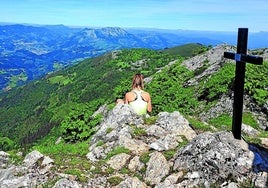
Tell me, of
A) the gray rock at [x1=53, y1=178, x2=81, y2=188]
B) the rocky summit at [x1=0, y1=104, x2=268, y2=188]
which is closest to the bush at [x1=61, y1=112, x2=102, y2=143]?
the rocky summit at [x1=0, y1=104, x2=268, y2=188]

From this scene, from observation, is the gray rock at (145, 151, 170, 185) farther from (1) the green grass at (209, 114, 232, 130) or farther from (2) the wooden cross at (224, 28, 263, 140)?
(1) the green grass at (209, 114, 232, 130)

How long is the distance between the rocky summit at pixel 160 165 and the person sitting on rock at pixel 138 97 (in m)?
3.61

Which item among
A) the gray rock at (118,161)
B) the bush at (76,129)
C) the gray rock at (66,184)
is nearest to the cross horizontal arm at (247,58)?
the gray rock at (118,161)

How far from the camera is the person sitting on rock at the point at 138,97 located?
22.0 meters

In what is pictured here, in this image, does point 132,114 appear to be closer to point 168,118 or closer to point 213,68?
point 168,118

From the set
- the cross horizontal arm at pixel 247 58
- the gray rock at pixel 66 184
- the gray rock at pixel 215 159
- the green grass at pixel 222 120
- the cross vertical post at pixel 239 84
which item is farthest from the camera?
the green grass at pixel 222 120

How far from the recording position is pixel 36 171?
15.4 metres

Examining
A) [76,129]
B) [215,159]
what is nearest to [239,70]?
[215,159]

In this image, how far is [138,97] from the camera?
22.2 m

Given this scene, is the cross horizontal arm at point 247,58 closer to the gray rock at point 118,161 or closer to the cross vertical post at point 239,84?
the cross vertical post at point 239,84

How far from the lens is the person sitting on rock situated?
72.3 feet

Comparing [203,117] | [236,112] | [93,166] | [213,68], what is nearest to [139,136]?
[93,166]

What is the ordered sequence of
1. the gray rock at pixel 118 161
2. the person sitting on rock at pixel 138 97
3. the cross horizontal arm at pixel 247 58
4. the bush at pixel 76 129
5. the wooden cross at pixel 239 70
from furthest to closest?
the bush at pixel 76 129 → the person sitting on rock at pixel 138 97 → the gray rock at pixel 118 161 → the wooden cross at pixel 239 70 → the cross horizontal arm at pixel 247 58

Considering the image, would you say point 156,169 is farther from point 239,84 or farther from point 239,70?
point 239,70
